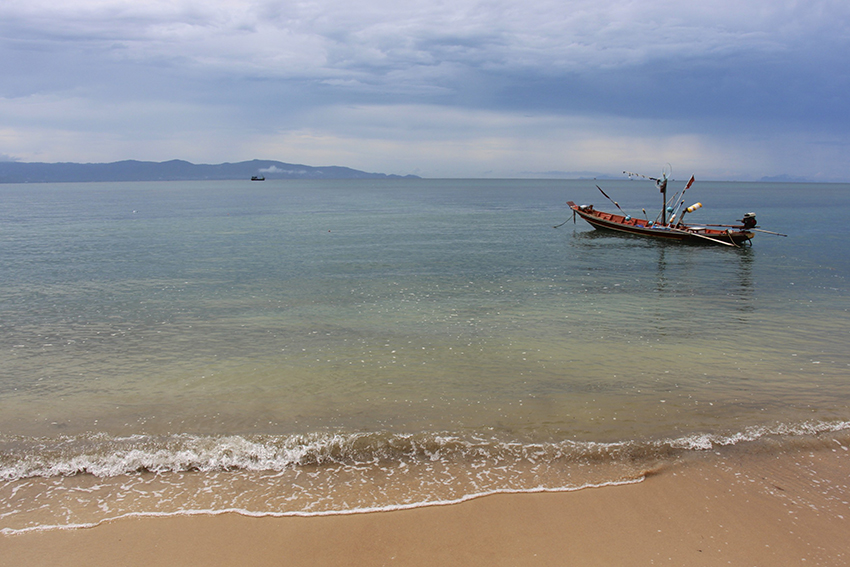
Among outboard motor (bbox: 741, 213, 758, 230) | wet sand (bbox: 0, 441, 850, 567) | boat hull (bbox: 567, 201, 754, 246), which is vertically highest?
outboard motor (bbox: 741, 213, 758, 230)

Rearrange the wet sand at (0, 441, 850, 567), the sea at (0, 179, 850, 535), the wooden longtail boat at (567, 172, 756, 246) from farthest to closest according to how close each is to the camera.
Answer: the wooden longtail boat at (567, 172, 756, 246) < the sea at (0, 179, 850, 535) < the wet sand at (0, 441, 850, 567)

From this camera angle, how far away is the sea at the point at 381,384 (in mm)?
7035

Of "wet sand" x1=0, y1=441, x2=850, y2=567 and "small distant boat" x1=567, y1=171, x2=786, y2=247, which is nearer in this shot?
"wet sand" x1=0, y1=441, x2=850, y2=567

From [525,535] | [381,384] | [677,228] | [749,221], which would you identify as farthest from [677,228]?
[525,535]

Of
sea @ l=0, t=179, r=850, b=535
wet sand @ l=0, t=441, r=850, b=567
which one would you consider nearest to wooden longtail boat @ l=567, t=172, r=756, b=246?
sea @ l=0, t=179, r=850, b=535

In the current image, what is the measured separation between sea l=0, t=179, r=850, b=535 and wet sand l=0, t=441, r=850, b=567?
0.33 metres

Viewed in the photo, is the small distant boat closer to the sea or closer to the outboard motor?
the outboard motor

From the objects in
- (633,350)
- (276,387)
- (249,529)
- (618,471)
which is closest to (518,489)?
(618,471)

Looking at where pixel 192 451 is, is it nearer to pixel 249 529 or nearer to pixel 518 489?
pixel 249 529

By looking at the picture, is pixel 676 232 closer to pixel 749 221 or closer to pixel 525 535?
pixel 749 221

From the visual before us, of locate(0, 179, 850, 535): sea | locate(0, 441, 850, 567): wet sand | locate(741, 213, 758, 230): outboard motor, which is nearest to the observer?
locate(0, 441, 850, 567): wet sand

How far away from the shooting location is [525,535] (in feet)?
19.0

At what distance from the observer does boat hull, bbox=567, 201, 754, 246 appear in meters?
36.1

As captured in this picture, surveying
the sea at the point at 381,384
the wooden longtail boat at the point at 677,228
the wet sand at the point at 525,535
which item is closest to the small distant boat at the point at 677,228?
the wooden longtail boat at the point at 677,228
